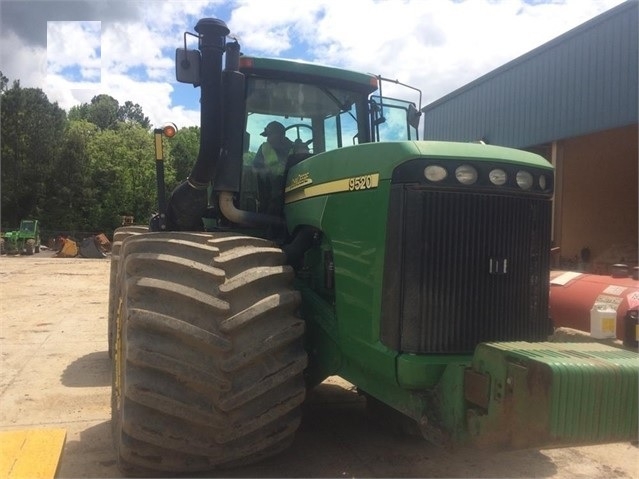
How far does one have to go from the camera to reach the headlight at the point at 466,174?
293 cm

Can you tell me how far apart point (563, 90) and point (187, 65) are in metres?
12.5

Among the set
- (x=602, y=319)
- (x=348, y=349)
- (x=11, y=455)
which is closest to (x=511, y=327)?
(x=348, y=349)

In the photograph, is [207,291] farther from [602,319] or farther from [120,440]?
[602,319]

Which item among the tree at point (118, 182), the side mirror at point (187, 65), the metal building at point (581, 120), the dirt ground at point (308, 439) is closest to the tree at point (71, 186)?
the tree at point (118, 182)

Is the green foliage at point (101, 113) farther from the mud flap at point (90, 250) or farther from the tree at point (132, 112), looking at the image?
the mud flap at point (90, 250)

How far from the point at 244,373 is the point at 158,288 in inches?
23.6

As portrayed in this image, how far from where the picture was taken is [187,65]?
3676mm

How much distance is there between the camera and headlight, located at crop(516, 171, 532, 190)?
3.07 m

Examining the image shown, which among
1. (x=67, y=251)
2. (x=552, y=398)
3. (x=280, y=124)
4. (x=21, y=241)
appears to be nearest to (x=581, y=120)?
(x=280, y=124)

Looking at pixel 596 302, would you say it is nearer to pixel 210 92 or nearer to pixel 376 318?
pixel 376 318

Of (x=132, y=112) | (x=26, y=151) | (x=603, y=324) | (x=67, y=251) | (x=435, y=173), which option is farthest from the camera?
(x=132, y=112)

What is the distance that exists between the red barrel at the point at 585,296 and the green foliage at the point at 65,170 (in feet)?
108

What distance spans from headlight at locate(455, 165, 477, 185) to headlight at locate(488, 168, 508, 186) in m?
0.09

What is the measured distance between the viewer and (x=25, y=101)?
1506 inches
